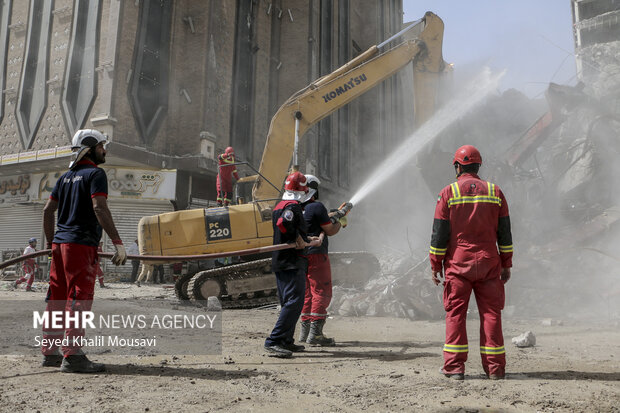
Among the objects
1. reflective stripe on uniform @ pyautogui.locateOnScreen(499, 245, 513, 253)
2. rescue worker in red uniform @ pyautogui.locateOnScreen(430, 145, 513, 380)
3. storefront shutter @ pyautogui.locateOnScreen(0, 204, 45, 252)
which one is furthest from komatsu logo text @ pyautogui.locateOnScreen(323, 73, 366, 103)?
storefront shutter @ pyautogui.locateOnScreen(0, 204, 45, 252)

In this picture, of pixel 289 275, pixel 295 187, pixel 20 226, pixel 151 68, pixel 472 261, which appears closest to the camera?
pixel 472 261

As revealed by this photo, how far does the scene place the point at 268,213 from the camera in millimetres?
9102

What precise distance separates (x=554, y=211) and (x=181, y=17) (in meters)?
14.9

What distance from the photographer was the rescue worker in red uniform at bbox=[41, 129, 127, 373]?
3.63m

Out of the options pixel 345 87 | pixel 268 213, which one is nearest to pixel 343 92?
pixel 345 87

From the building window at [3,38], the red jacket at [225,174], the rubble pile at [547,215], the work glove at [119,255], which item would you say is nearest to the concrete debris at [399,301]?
the rubble pile at [547,215]

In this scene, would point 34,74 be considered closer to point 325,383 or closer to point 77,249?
point 77,249

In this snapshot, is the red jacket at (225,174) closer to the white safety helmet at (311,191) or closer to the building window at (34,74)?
the white safety helmet at (311,191)

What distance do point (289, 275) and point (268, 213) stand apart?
4474 millimetres

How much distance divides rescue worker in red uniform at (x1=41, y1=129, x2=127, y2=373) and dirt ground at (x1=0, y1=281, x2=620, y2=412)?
0.62 ft

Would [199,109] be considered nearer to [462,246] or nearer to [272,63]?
[272,63]

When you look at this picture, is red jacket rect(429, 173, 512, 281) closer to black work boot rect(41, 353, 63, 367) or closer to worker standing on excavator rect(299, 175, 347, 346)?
worker standing on excavator rect(299, 175, 347, 346)

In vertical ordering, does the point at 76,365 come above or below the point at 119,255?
below

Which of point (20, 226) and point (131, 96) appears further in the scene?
point (20, 226)
